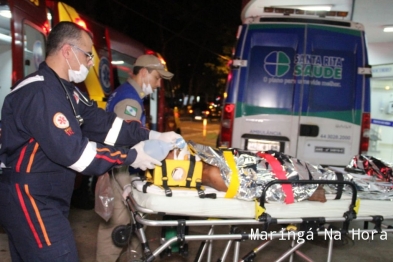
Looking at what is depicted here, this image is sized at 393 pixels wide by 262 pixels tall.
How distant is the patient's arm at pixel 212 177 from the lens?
2.54m

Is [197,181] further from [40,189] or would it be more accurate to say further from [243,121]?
[243,121]

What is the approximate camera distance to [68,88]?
221 centimetres

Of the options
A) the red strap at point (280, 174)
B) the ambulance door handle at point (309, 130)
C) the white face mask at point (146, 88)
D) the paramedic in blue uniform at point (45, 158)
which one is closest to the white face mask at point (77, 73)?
the paramedic in blue uniform at point (45, 158)

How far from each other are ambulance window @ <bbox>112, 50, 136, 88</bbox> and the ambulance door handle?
10.3 feet

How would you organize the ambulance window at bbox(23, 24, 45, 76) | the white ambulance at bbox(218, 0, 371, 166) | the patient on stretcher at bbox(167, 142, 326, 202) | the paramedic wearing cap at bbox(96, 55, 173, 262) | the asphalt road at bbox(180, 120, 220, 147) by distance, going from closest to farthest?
the patient on stretcher at bbox(167, 142, 326, 202)
the paramedic wearing cap at bbox(96, 55, 173, 262)
the ambulance window at bbox(23, 24, 45, 76)
the white ambulance at bbox(218, 0, 371, 166)
the asphalt road at bbox(180, 120, 220, 147)

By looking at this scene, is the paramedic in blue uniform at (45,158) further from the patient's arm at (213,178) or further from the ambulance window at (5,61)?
the ambulance window at (5,61)

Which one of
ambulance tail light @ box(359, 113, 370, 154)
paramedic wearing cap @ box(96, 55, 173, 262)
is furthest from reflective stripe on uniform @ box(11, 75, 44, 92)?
ambulance tail light @ box(359, 113, 370, 154)

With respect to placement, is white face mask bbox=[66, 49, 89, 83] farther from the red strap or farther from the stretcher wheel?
the red strap

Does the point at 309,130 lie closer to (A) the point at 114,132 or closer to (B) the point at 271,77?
(B) the point at 271,77

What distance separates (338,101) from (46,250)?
12.6 feet

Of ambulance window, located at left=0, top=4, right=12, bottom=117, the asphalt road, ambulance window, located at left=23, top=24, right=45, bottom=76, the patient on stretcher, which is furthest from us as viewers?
the asphalt road

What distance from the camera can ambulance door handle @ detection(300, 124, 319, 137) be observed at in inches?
189

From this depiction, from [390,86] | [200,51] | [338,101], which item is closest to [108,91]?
[338,101]

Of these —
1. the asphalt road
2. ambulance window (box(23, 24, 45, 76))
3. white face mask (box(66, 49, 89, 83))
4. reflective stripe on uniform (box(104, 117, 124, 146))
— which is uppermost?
ambulance window (box(23, 24, 45, 76))
